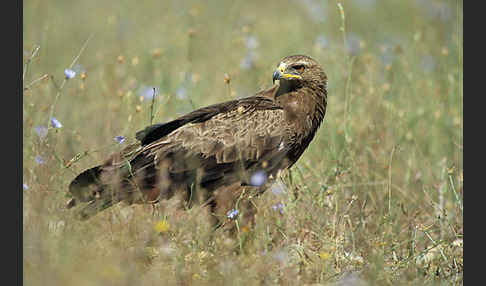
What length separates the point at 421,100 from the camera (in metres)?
7.15

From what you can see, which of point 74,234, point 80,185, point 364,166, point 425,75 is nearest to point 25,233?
point 74,234

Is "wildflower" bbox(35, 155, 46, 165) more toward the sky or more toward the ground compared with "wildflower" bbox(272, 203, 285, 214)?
more toward the sky

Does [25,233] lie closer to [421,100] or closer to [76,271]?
[76,271]

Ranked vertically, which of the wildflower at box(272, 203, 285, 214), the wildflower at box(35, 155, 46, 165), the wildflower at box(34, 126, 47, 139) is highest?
the wildflower at box(34, 126, 47, 139)

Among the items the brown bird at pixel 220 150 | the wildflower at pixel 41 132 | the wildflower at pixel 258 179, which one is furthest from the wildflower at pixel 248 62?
the wildflower at pixel 41 132

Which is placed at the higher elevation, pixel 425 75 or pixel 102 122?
pixel 425 75

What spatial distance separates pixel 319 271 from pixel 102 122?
11.3 feet

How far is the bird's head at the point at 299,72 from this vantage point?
5266 mm

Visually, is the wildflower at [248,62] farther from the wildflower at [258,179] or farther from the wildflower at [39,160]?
the wildflower at [39,160]

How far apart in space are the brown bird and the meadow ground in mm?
176

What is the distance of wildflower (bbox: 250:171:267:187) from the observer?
4.61 metres

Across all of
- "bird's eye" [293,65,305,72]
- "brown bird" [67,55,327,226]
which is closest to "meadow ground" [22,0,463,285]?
"brown bird" [67,55,327,226]

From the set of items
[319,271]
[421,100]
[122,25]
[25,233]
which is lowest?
[319,271]

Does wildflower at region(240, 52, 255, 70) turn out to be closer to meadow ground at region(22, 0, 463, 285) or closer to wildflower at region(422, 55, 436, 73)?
meadow ground at region(22, 0, 463, 285)
